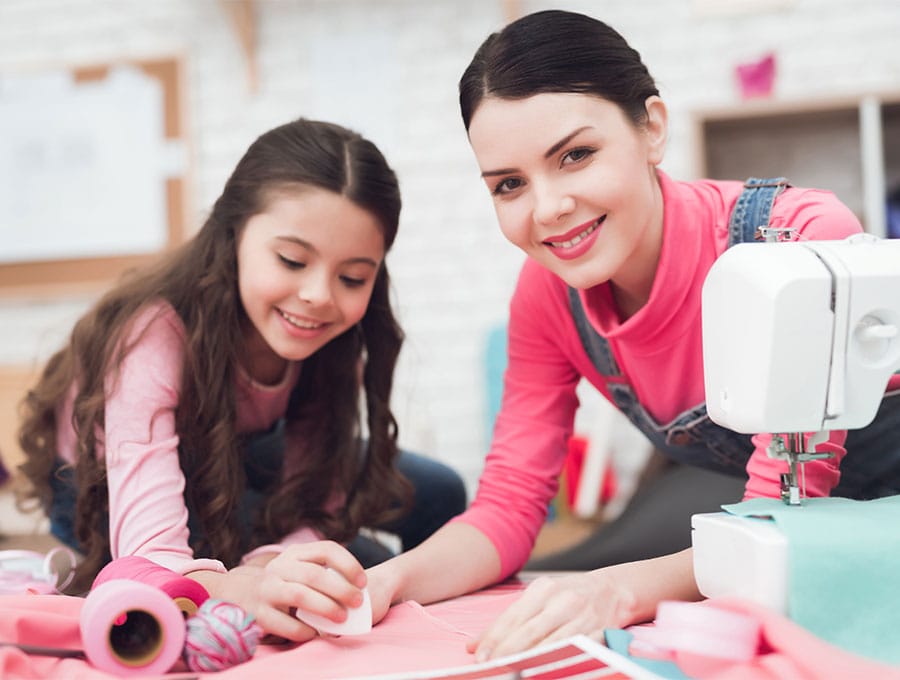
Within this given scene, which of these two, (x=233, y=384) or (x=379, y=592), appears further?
(x=233, y=384)

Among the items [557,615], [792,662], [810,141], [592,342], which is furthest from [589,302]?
[810,141]

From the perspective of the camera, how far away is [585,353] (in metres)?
1.35

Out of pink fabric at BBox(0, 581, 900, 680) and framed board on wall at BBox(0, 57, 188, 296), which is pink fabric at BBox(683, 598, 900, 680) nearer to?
pink fabric at BBox(0, 581, 900, 680)

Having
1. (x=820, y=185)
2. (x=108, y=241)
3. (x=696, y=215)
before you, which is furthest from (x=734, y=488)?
(x=108, y=241)

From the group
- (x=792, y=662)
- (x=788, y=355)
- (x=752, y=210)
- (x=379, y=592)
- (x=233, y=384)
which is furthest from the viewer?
(x=233, y=384)

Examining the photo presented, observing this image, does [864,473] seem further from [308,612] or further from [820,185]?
[820,185]

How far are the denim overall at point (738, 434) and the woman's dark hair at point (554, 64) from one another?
20cm

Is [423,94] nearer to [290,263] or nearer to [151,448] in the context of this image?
[290,263]

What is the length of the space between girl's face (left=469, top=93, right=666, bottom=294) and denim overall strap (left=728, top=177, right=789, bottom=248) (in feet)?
0.41

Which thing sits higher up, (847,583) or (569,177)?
(569,177)

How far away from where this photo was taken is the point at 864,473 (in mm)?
1285

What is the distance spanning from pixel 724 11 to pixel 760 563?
2997 millimetres

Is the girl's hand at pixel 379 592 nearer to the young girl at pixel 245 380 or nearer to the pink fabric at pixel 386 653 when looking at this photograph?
the pink fabric at pixel 386 653

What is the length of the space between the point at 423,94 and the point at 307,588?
2901mm
